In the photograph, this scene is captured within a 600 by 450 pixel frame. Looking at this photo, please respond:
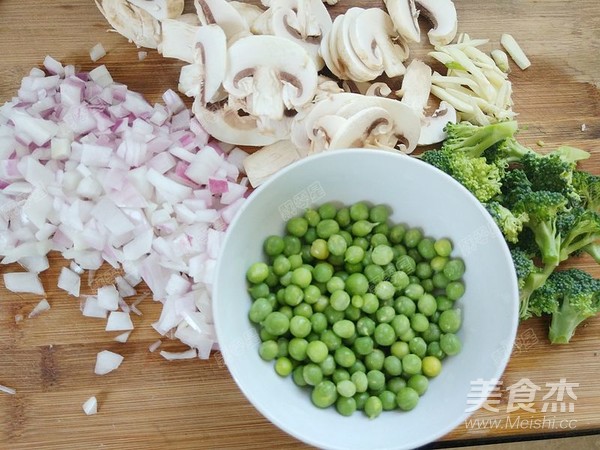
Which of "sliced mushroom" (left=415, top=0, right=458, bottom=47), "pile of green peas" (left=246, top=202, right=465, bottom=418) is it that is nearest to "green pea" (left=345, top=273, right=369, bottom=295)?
"pile of green peas" (left=246, top=202, right=465, bottom=418)

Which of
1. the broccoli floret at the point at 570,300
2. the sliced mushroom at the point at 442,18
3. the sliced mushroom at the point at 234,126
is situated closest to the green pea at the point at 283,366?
the sliced mushroom at the point at 234,126

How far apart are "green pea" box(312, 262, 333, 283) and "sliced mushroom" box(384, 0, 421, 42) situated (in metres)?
0.84

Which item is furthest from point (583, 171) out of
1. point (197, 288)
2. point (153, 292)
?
point (153, 292)

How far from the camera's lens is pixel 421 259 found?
73.0 inches

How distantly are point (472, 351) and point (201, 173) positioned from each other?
0.96 meters

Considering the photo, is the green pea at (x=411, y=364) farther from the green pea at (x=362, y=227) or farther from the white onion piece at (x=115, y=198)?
the white onion piece at (x=115, y=198)

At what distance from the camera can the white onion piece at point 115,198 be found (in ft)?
6.32

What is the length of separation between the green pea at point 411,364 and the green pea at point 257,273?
17.4 inches

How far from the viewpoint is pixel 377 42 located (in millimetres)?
2074

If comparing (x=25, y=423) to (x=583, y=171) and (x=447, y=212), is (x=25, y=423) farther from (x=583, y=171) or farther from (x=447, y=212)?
(x=583, y=171)

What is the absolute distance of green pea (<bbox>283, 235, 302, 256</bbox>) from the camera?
182 cm

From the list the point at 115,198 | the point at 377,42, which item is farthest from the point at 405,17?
the point at 115,198

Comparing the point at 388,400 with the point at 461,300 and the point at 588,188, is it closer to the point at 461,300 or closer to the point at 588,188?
the point at 461,300

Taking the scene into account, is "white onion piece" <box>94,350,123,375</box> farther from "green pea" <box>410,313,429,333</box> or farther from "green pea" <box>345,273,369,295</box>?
"green pea" <box>410,313,429,333</box>
